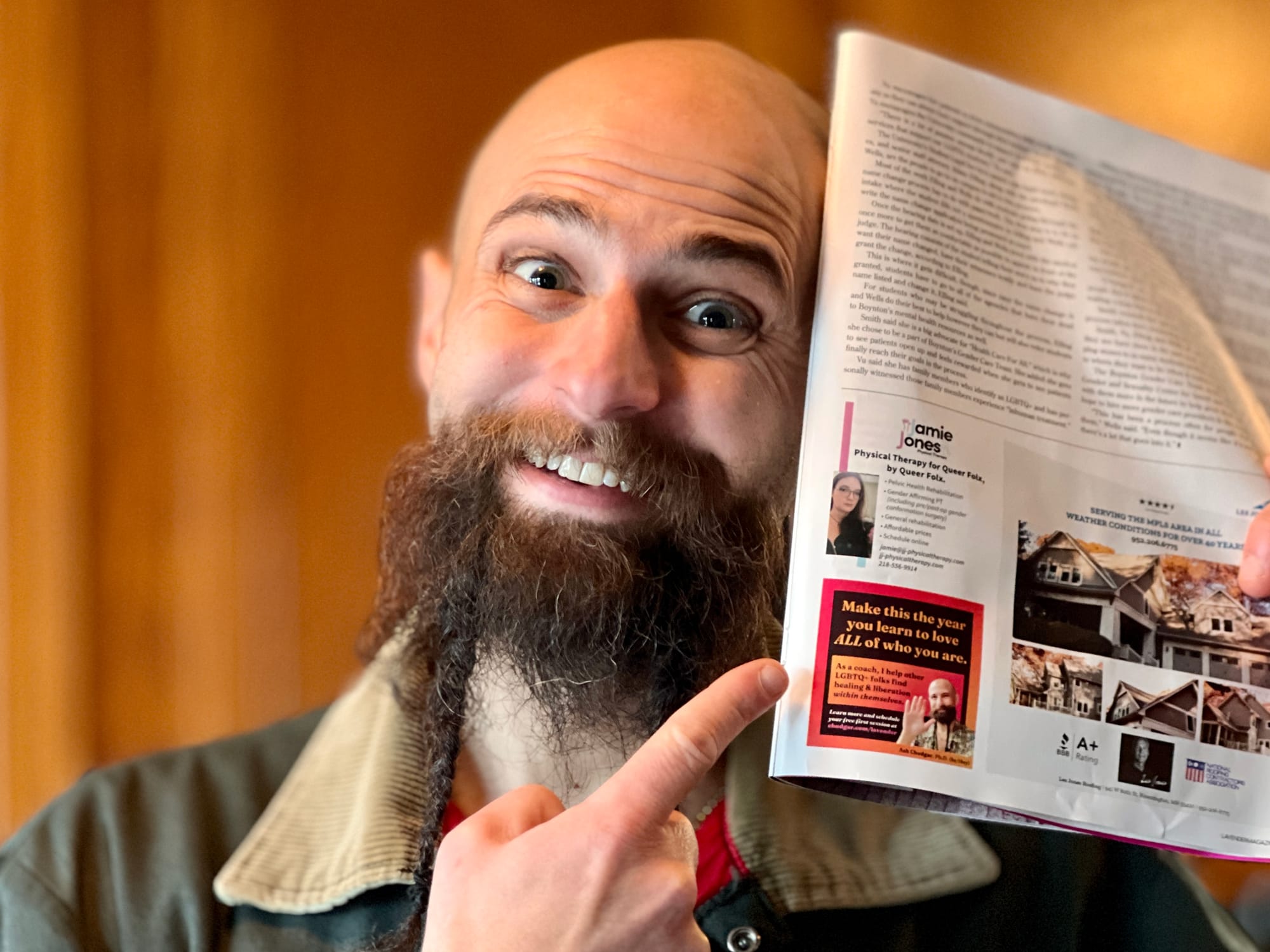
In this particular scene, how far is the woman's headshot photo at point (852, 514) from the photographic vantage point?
658mm

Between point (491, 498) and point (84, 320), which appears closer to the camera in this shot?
point (491, 498)

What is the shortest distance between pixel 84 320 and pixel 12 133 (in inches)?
8.0

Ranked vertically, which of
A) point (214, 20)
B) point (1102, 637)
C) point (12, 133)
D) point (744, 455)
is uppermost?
point (214, 20)

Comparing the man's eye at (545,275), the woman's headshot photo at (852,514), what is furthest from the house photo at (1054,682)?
the man's eye at (545,275)

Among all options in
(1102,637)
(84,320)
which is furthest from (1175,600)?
(84,320)

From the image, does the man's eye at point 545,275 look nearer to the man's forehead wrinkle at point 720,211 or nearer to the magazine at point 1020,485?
the man's forehead wrinkle at point 720,211

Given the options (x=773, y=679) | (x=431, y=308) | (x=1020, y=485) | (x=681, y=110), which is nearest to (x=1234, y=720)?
(x=1020, y=485)

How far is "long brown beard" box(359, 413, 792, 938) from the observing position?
2.41ft

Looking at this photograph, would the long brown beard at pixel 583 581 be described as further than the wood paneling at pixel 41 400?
No

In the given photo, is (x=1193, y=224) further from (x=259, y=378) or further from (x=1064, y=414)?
(x=259, y=378)

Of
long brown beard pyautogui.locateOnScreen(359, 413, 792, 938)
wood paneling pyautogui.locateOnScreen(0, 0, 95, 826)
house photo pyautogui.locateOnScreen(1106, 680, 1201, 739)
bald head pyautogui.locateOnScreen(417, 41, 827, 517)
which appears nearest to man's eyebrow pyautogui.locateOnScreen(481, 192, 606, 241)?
bald head pyautogui.locateOnScreen(417, 41, 827, 517)

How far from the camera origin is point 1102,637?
0.69 m

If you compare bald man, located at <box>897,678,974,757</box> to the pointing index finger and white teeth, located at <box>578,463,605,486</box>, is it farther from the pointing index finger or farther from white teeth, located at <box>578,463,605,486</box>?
white teeth, located at <box>578,463,605,486</box>

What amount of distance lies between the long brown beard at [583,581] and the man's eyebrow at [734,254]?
5.1 inches
